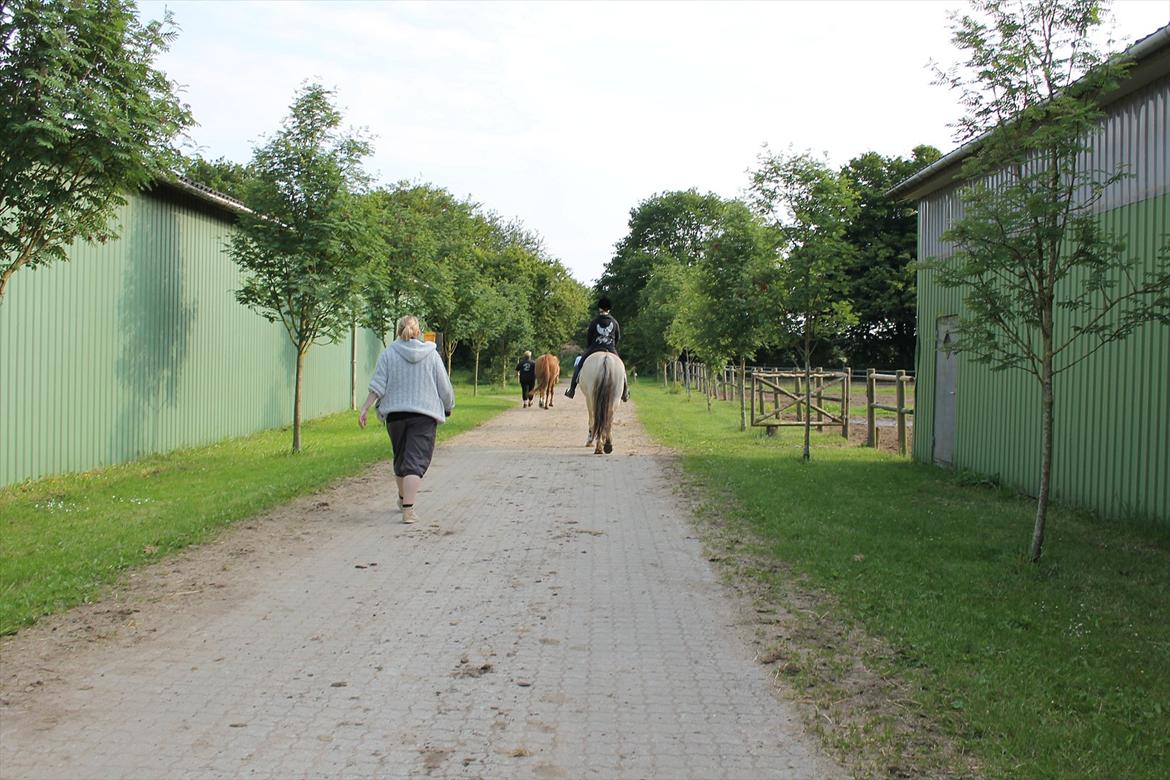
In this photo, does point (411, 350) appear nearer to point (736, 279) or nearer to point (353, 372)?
point (736, 279)

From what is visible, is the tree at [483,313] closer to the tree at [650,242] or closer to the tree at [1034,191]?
the tree at [1034,191]

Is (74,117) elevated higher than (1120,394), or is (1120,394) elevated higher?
(74,117)

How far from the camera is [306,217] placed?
1529 centimetres

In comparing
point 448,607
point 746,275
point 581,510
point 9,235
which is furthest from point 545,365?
point 448,607

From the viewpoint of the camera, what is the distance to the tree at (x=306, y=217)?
1503 centimetres

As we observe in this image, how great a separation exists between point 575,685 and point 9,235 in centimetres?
683

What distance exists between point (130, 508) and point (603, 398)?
7.76 m

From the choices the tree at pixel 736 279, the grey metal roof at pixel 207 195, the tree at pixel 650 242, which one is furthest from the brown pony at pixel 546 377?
the tree at pixel 650 242

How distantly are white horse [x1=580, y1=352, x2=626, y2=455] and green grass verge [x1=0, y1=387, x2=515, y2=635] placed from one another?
3.58 metres

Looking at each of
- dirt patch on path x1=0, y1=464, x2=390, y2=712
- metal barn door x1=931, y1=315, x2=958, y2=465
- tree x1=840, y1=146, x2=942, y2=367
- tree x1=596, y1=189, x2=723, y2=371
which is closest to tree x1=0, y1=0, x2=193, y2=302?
dirt patch on path x1=0, y1=464, x2=390, y2=712

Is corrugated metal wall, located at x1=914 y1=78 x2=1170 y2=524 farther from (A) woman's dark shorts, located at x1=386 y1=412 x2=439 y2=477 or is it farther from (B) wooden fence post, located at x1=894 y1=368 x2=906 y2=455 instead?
(A) woman's dark shorts, located at x1=386 y1=412 x2=439 y2=477

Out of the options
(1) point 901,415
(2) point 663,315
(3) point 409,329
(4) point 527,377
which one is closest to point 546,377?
(4) point 527,377

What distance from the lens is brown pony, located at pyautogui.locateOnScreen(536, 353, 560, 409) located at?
29359 millimetres

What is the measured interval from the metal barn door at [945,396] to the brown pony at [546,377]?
607 inches
